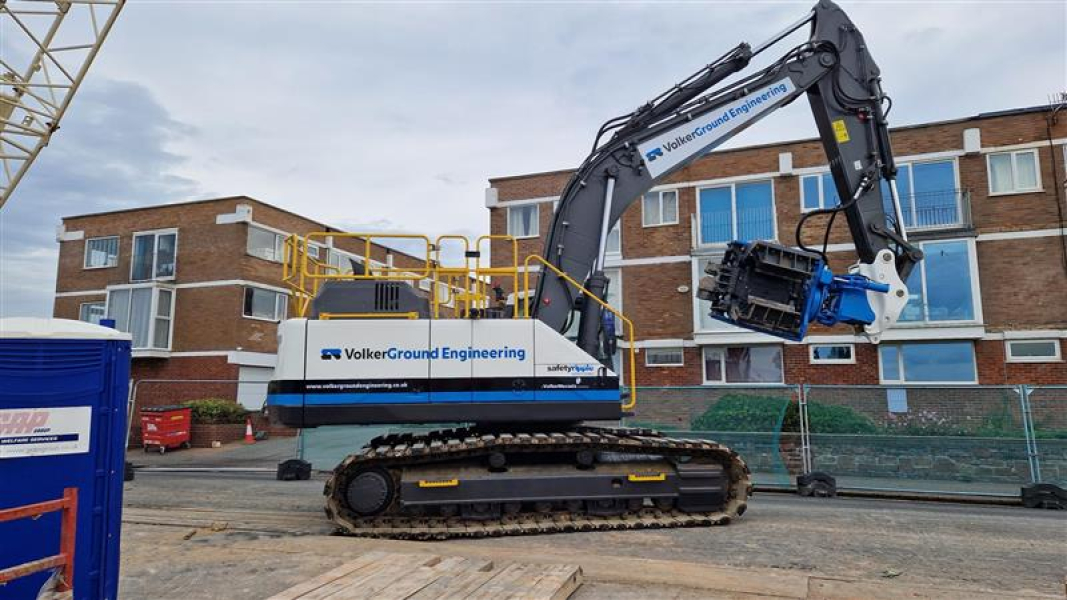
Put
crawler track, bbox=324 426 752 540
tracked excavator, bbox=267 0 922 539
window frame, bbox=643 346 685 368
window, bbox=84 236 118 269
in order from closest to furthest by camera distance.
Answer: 1. crawler track, bbox=324 426 752 540
2. tracked excavator, bbox=267 0 922 539
3. window frame, bbox=643 346 685 368
4. window, bbox=84 236 118 269

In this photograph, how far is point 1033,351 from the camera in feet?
66.1

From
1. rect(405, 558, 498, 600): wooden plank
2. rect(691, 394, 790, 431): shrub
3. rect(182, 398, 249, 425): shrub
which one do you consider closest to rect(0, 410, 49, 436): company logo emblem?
rect(405, 558, 498, 600): wooden plank

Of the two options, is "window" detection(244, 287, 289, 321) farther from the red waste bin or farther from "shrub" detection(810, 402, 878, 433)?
"shrub" detection(810, 402, 878, 433)

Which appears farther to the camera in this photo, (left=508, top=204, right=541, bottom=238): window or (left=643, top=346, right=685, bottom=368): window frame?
(left=508, top=204, right=541, bottom=238): window

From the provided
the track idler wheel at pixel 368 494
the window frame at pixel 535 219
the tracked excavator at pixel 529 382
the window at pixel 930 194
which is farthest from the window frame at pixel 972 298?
the track idler wheel at pixel 368 494

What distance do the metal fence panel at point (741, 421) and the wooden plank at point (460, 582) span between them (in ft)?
25.9

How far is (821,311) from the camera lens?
8.67 m

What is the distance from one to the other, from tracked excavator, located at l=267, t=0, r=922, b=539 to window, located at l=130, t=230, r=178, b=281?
911 inches

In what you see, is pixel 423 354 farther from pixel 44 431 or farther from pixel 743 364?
pixel 743 364

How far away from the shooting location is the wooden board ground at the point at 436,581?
4660 millimetres

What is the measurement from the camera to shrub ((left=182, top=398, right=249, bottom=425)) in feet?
69.7

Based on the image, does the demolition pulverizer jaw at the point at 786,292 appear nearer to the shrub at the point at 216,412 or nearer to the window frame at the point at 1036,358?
the window frame at the point at 1036,358

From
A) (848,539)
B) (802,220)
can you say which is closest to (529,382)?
(848,539)

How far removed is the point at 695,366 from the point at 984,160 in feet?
36.0
